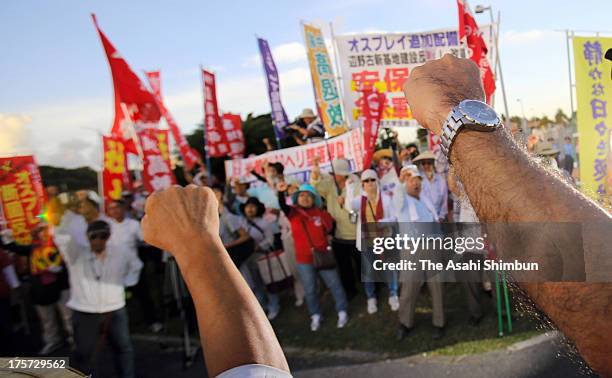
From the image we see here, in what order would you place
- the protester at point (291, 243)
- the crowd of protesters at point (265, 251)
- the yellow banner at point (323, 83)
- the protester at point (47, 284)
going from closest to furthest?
the crowd of protesters at point (265, 251) → the protester at point (47, 284) → the protester at point (291, 243) → the yellow banner at point (323, 83)

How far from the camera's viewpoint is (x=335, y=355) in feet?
15.3

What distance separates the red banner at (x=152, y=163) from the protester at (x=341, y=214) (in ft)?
7.02

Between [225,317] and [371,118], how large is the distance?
16.6 feet

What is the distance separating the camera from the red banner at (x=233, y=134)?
923 centimetres

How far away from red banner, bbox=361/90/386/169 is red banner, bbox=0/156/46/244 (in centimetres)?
388

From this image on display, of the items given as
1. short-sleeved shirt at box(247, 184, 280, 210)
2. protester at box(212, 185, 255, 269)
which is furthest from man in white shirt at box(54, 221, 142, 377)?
short-sleeved shirt at box(247, 184, 280, 210)

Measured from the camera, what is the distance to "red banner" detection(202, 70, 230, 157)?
28.3ft

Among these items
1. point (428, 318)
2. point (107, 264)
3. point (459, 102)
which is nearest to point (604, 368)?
point (459, 102)

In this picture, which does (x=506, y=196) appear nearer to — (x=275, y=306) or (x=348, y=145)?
(x=348, y=145)

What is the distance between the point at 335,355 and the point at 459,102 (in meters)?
4.22

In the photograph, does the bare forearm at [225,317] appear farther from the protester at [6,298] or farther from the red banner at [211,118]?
the red banner at [211,118]

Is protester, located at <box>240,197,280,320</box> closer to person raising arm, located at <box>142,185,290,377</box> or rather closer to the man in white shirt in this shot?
the man in white shirt

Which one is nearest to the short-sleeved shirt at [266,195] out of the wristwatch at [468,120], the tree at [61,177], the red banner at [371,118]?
the red banner at [371,118]

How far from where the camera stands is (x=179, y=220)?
0.91 meters
